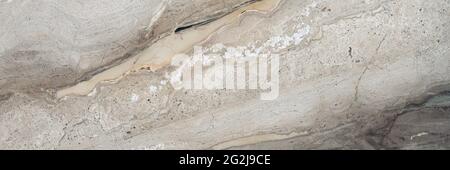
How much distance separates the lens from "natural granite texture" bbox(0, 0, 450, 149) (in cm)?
133

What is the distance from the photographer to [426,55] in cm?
133

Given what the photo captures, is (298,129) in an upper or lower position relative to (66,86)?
lower

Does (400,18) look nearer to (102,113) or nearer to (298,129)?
(298,129)

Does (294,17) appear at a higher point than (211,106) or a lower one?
higher

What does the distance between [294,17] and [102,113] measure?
0.63 meters

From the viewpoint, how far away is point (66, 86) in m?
1.36

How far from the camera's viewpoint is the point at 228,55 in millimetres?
1346

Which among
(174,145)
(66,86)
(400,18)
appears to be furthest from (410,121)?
(66,86)

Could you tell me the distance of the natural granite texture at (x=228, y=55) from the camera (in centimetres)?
133

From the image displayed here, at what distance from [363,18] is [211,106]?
1.67 feet

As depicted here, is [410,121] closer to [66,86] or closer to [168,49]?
[168,49]
